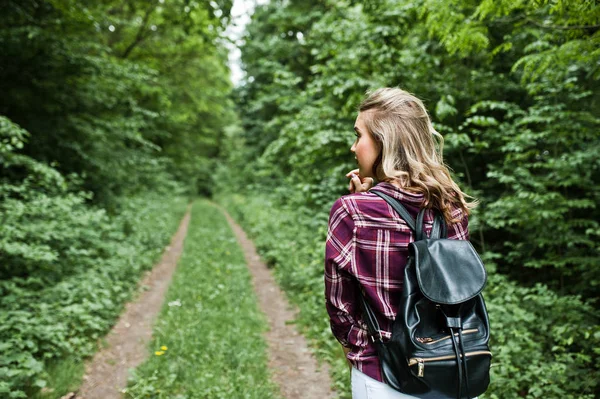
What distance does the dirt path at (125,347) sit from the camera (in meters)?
4.13

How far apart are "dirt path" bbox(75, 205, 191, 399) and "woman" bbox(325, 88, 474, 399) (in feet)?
11.6

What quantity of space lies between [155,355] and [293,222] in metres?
6.62

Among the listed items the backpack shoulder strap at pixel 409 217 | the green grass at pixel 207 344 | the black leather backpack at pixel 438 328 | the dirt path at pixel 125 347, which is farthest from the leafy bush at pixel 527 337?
the backpack shoulder strap at pixel 409 217

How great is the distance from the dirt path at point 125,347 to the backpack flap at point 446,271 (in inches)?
153

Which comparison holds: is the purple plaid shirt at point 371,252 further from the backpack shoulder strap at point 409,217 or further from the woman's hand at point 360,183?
the woman's hand at point 360,183

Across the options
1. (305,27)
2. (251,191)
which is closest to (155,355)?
(305,27)

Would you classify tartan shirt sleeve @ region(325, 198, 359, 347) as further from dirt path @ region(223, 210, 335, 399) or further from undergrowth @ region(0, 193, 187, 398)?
undergrowth @ region(0, 193, 187, 398)

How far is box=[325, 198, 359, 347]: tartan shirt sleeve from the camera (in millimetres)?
1430

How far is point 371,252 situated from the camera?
4.58 ft

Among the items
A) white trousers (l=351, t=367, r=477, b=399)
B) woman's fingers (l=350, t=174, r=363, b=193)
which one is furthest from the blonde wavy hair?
white trousers (l=351, t=367, r=477, b=399)

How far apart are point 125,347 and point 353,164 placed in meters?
5.05

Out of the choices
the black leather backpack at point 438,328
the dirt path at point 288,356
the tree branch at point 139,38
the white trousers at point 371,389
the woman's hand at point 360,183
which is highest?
the tree branch at point 139,38

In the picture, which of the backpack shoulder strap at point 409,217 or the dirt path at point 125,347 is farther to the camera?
the dirt path at point 125,347

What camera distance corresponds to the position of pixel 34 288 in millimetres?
5297
